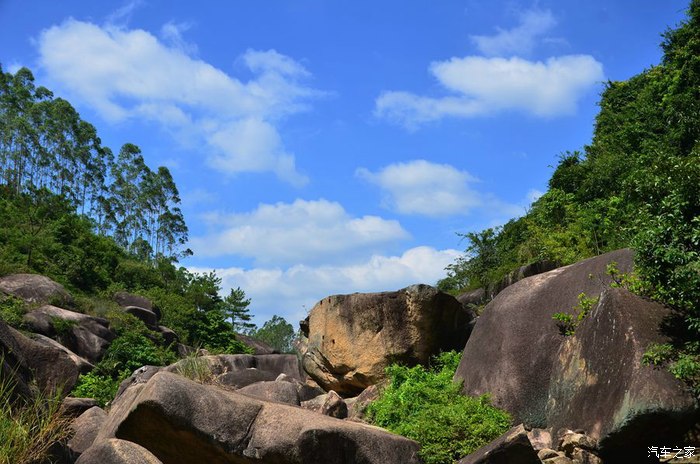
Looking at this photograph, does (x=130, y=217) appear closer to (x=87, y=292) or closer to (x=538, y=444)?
(x=87, y=292)

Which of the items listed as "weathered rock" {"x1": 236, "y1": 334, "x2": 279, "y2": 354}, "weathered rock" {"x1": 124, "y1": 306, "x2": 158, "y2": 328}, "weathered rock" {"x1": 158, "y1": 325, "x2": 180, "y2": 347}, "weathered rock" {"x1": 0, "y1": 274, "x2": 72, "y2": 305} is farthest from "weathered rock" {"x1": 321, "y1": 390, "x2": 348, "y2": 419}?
"weathered rock" {"x1": 236, "y1": 334, "x2": 279, "y2": 354}

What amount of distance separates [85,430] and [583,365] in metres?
8.18

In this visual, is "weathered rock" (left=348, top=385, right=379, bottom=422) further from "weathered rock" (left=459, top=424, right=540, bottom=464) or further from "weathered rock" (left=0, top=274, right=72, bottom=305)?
"weathered rock" (left=0, top=274, right=72, bottom=305)

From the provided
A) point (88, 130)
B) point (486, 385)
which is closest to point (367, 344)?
point (486, 385)

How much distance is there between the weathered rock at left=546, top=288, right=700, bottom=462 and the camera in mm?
8531

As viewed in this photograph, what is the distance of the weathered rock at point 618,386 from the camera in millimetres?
8531

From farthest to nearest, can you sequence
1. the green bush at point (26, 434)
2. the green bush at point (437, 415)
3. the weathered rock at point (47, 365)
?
the weathered rock at point (47, 365) < the green bush at point (437, 415) < the green bush at point (26, 434)

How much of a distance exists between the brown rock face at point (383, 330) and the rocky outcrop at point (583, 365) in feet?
10.0

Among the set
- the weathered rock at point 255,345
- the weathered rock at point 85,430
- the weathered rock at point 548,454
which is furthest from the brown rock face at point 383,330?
the weathered rock at point 255,345

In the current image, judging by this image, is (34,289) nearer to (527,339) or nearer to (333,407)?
(333,407)

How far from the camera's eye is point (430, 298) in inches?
664

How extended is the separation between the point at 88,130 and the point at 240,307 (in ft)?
77.8

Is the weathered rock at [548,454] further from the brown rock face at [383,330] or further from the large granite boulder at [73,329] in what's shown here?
the large granite boulder at [73,329]

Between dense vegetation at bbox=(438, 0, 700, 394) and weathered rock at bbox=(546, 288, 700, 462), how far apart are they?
290 mm
